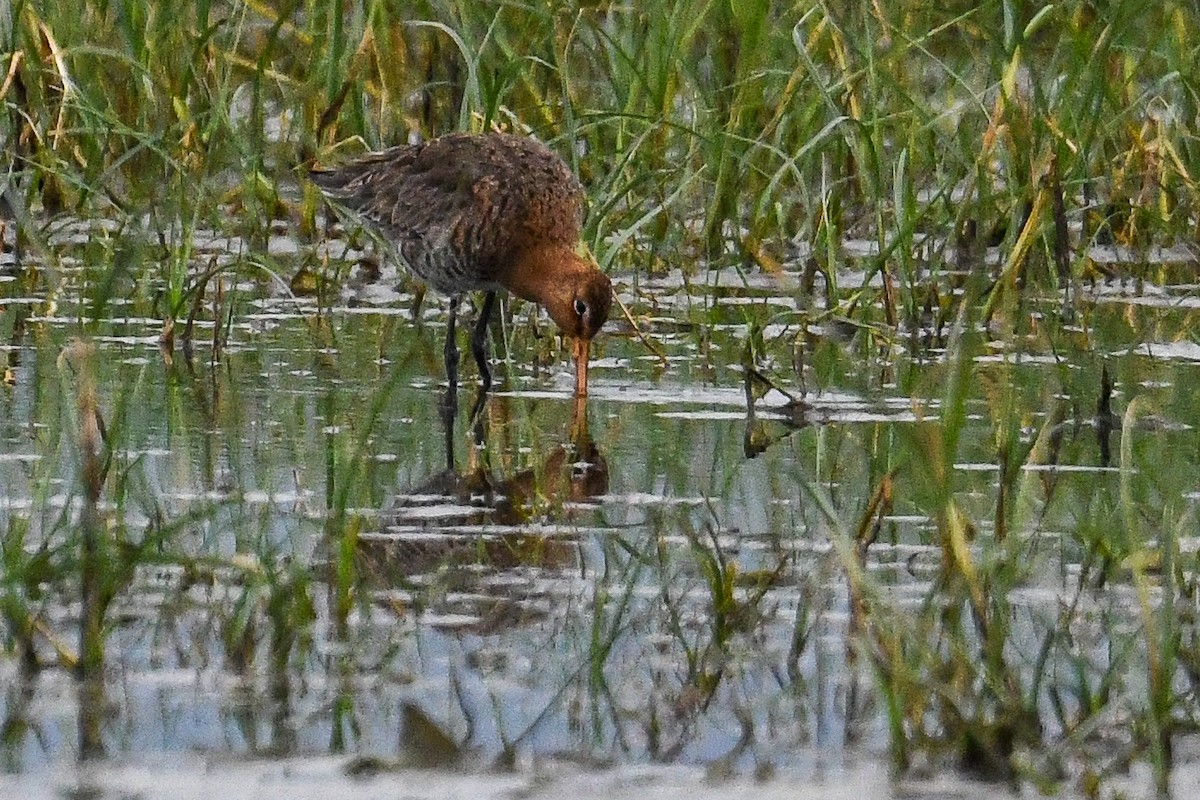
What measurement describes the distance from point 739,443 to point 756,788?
95.6 inches

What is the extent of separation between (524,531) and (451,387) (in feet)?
5.69

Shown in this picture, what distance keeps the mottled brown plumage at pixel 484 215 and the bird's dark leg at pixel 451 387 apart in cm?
8

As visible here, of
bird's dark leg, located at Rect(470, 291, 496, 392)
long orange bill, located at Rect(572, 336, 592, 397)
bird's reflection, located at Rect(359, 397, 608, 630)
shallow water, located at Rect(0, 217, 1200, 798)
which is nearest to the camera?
shallow water, located at Rect(0, 217, 1200, 798)

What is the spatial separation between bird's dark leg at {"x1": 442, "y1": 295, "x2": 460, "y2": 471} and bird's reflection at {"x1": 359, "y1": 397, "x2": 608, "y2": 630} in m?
0.04

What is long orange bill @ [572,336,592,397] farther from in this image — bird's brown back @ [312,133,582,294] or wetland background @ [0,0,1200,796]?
bird's brown back @ [312,133,582,294]

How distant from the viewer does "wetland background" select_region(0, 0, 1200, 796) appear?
3.91 metres

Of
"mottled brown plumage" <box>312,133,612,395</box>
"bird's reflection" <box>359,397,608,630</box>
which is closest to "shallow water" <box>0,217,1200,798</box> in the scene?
"bird's reflection" <box>359,397,608,630</box>

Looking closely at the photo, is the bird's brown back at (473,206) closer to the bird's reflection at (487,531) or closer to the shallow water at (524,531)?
the shallow water at (524,531)

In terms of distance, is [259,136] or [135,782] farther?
[259,136]

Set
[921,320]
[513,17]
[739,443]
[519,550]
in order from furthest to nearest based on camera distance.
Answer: [513,17] → [921,320] → [739,443] → [519,550]

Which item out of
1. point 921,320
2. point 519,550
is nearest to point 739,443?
point 519,550

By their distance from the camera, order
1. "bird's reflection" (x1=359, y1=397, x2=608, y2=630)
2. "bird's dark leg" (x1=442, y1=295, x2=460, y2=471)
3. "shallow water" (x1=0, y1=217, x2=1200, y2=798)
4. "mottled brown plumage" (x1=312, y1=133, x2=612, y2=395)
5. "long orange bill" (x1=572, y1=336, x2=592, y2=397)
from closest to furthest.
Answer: "shallow water" (x1=0, y1=217, x2=1200, y2=798) → "bird's reflection" (x1=359, y1=397, x2=608, y2=630) → "bird's dark leg" (x1=442, y1=295, x2=460, y2=471) → "long orange bill" (x1=572, y1=336, x2=592, y2=397) → "mottled brown plumage" (x1=312, y1=133, x2=612, y2=395)

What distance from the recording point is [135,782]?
11.9 ft

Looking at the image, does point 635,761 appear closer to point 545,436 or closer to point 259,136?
point 545,436
